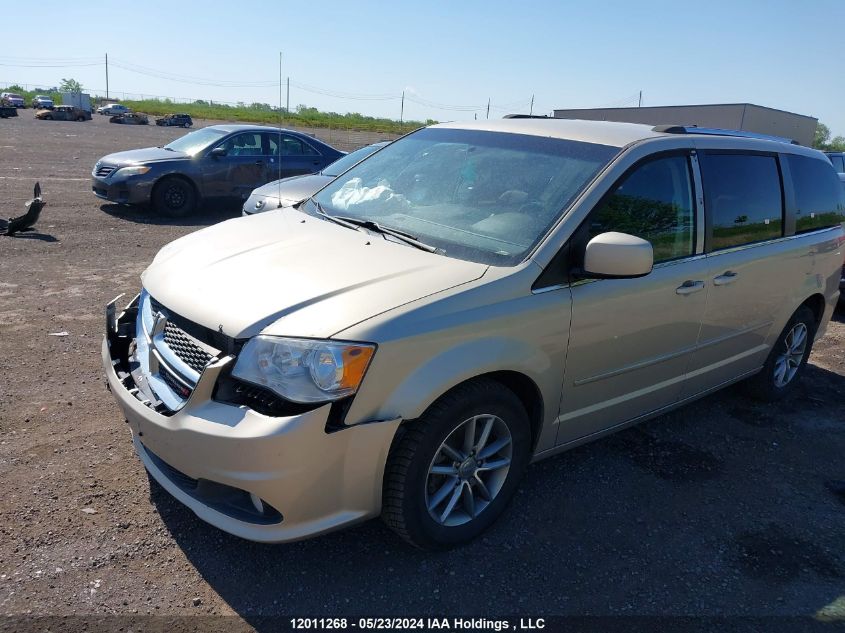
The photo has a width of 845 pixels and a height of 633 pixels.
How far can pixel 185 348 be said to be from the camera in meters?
2.76

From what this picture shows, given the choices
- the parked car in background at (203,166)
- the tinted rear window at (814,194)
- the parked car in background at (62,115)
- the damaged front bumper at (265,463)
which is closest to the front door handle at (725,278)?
the tinted rear window at (814,194)

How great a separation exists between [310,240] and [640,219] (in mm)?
1717

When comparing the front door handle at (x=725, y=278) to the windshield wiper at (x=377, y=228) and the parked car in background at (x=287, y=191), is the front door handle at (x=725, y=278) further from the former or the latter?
the parked car in background at (x=287, y=191)

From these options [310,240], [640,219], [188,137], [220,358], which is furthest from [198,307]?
[188,137]

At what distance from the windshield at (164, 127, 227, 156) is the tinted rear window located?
368 inches

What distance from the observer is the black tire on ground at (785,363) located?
487cm

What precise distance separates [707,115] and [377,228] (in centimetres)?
1235

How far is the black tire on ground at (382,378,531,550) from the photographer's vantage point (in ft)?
8.73

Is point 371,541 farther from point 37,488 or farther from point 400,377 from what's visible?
point 37,488

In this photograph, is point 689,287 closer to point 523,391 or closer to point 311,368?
point 523,391

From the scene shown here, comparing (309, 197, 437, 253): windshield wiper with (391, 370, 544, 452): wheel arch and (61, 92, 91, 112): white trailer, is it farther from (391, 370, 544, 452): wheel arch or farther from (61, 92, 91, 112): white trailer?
(61, 92, 91, 112): white trailer

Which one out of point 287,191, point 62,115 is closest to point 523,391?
point 287,191

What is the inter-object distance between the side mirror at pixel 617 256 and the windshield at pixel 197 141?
9806 mm

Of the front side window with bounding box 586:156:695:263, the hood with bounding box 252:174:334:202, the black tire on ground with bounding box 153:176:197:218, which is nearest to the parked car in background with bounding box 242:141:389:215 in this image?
the hood with bounding box 252:174:334:202
